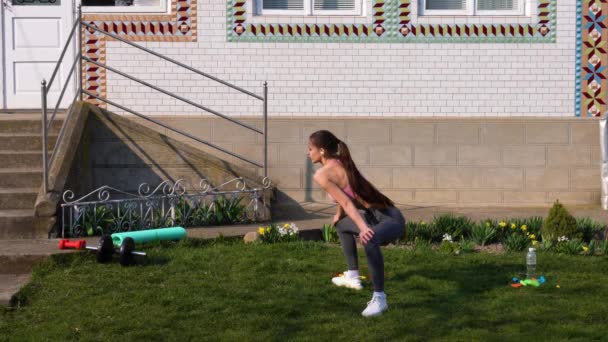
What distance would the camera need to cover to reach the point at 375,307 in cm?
701

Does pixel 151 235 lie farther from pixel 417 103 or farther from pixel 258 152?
pixel 417 103

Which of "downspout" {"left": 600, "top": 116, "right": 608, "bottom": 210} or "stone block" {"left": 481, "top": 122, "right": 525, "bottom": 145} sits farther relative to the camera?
"stone block" {"left": 481, "top": 122, "right": 525, "bottom": 145}

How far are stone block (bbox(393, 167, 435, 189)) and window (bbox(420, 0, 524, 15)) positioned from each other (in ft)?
7.03

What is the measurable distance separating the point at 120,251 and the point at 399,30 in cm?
604

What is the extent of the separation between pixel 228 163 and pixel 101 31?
2.29m

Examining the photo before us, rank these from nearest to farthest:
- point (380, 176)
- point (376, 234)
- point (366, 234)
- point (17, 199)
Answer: point (366, 234) < point (376, 234) < point (17, 199) < point (380, 176)

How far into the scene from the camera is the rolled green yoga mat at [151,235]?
9.05 metres

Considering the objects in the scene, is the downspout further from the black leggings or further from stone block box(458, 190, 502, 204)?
the black leggings

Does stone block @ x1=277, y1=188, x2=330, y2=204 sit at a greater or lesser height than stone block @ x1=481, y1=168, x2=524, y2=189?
lesser

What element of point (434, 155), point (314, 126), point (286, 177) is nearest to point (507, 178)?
point (434, 155)

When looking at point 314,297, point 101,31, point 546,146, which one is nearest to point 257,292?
point 314,297

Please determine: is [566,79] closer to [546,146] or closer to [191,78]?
[546,146]

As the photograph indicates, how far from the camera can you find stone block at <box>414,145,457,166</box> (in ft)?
43.1

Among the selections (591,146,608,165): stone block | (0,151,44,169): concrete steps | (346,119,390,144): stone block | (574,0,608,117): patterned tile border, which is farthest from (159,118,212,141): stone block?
(591,146,608,165): stone block
